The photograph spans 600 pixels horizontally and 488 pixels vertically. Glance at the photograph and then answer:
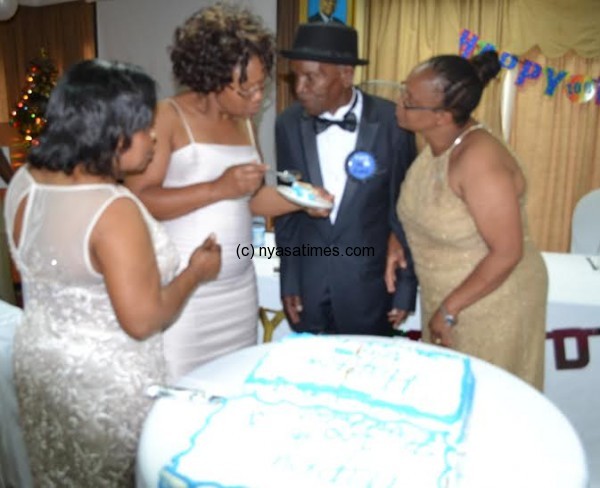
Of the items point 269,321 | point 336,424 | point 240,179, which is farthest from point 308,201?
point 269,321

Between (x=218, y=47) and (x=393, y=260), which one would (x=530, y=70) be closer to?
(x=393, y=260)

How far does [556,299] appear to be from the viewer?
257 cm

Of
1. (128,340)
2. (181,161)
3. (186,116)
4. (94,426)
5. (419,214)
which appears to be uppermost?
(186,116)

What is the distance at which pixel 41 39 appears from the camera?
8023mm

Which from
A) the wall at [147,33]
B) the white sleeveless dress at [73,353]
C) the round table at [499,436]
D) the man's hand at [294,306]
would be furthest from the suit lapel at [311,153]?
the wall at [147,33]

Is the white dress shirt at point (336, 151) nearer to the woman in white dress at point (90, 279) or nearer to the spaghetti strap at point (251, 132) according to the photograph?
the spaghetti strap at point (251, 132)

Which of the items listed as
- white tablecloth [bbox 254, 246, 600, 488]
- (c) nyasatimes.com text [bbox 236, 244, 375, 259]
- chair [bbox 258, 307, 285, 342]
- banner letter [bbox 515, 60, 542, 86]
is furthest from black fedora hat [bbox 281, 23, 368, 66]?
banner letter [bbox 515, 60, 542, 86]

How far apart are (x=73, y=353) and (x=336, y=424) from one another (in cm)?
67

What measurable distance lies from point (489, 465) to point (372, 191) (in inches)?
46.2

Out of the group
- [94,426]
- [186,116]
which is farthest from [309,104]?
[94,426]

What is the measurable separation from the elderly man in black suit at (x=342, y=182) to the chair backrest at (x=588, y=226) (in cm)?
234

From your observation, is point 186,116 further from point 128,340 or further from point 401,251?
point 401,251

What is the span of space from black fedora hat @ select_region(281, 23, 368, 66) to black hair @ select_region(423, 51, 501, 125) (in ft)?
1.01

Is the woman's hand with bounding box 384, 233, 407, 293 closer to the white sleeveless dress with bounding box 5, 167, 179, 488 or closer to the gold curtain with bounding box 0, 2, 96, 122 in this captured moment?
the white sleeveless dress with bounding box 5, 167, 179, 488
